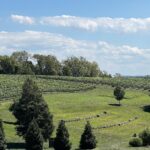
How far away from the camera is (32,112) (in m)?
71.6

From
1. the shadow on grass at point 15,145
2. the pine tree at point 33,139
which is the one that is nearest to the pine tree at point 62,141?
the pine tree at point 33,139

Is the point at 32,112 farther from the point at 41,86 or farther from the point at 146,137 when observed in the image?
the point at 41,86

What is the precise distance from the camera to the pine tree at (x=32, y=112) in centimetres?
7138

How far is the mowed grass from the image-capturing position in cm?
7638

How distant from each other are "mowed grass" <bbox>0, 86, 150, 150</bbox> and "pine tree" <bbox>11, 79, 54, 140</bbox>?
3815 millimetres

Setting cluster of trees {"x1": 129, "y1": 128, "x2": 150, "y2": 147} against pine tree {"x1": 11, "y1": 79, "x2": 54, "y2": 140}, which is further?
pine tree {"x1": 11, "y1": 79, "x2": 54, "y2": 140}

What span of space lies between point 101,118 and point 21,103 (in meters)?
30.5

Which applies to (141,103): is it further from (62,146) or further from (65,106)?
(62,146)

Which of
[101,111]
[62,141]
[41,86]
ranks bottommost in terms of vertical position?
[62,141]

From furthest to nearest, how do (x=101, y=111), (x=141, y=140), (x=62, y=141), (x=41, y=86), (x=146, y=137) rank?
(x=41, y=86), (x=101, y=111), (x=146, y=137), (x=141, y=140), (x=62, y=141)

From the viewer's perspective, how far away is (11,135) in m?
77.1

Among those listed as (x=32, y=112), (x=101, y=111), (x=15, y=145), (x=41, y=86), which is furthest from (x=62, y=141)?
(x=41, y=86)

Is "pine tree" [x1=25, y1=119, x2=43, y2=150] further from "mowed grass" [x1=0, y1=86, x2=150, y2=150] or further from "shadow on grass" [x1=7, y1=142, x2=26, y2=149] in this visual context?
"mowed grass" [x1=0, y1=86, x2=150, y2=150]

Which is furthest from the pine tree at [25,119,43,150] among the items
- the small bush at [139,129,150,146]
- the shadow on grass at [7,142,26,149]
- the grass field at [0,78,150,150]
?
the small bush at [139,129,150,146]
